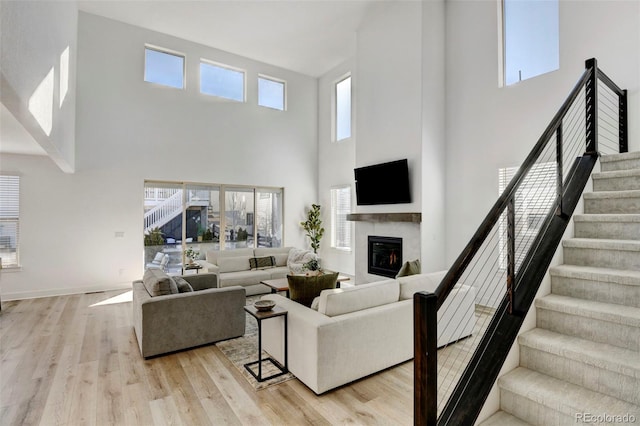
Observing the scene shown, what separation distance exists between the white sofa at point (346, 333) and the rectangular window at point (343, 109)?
5.85 m

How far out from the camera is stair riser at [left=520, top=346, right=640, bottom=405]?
157 centimetres

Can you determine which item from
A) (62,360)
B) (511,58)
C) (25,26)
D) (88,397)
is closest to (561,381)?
(88,397)

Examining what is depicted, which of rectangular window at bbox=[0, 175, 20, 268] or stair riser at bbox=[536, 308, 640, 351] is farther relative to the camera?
rectangular window at bbox=[0, 175, 20, 268]

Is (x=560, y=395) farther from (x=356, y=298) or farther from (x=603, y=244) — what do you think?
(x=356, y=298)

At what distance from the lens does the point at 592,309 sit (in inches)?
73.6

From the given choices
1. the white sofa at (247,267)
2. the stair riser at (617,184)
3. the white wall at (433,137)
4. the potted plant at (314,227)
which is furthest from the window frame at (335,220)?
the stair riser at (617,184)

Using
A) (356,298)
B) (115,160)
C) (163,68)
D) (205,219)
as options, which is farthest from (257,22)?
(356,298)

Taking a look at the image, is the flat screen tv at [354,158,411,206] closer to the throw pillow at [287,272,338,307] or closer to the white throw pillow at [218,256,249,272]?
the white throw pillow at [218,256,249,272]

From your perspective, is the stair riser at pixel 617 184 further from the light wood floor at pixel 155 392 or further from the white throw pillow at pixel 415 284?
the light wood floor at pixel 155 392

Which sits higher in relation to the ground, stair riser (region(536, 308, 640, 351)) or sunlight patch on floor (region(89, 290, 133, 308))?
stair riser (region(536, 308, 640, 351))

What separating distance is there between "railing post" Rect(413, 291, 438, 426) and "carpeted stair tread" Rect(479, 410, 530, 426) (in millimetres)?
437

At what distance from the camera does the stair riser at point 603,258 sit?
2.12 metres

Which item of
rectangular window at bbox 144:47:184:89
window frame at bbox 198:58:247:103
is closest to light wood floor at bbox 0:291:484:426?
rectangular window at bbox 144:47:184:89

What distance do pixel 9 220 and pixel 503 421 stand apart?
25.4 feet
